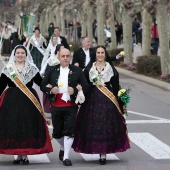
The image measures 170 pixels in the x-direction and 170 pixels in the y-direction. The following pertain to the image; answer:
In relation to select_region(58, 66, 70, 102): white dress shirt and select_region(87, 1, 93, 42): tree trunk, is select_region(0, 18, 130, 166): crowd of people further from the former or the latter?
select_region(87, 1, 93, 42): tree trunk

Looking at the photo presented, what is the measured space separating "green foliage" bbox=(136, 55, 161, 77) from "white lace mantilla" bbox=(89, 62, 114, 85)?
14.7 metres

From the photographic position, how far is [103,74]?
10.6 m

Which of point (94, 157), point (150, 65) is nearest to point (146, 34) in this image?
point (150, 65)

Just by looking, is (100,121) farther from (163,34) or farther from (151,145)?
(163,34)

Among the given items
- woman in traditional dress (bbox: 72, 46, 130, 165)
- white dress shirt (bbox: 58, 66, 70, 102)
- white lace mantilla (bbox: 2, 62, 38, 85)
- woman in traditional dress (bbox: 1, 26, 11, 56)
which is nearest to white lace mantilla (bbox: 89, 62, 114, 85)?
woman in traditional dress (bbox: 72, 46, 130, 165)

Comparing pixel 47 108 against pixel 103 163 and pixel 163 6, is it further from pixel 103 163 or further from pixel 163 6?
pixel 163 6

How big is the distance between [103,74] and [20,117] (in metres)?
1.30

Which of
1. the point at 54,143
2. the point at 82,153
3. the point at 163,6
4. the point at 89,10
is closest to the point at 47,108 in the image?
the point at 54,143

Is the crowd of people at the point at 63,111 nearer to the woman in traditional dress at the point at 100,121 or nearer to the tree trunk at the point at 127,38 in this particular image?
the woman in traditional dress at the point at 100,121

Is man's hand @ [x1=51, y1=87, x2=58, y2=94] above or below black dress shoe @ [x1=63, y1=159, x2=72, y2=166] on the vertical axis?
above

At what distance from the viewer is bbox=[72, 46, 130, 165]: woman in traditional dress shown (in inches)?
408

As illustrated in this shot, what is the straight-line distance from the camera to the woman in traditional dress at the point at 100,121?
408 inches

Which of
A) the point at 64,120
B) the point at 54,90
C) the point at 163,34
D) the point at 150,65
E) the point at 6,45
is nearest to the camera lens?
the point at 54,90

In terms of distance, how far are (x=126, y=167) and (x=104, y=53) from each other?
162 centimetres
